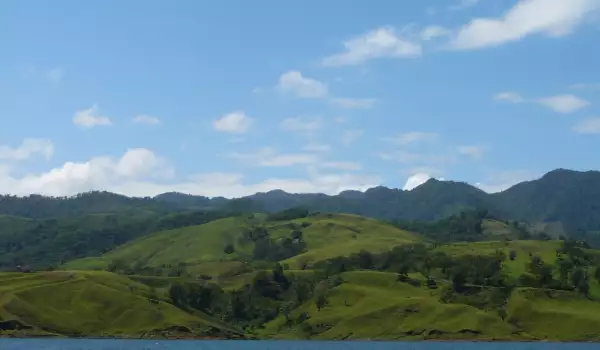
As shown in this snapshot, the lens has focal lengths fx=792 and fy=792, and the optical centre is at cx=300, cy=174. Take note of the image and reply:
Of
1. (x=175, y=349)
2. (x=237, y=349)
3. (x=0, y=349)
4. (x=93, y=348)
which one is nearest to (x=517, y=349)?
(x=237, y=349)

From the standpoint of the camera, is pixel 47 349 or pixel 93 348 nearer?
pixel 47 349

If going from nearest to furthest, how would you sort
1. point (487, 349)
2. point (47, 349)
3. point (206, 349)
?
point (47, 349), point (206, 349), point (487, 349)

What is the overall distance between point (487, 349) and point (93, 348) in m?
90.4

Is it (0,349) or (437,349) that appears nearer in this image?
(0,349)

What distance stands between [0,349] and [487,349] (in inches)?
4258

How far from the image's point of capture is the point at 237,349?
17625cm

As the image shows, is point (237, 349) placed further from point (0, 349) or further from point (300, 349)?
point (0, 349)

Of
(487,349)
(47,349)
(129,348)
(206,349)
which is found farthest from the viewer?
(487,349)

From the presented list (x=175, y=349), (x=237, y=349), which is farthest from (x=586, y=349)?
(x=175, y=349)

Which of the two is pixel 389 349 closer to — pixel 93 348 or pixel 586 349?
pixel 586 349

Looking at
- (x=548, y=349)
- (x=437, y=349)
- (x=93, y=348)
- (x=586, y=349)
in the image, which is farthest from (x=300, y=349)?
(x=586, y=349)

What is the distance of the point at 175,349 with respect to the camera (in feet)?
554

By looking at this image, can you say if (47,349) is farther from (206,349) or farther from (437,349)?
(437,349)

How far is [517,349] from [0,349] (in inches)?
4604
